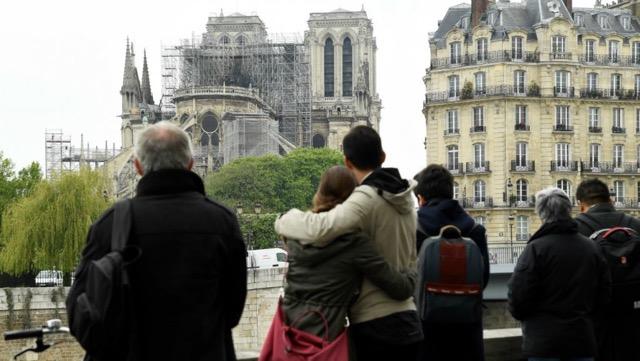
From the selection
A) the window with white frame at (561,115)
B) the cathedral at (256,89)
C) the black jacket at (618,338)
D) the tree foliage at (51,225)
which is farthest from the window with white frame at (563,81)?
the black jacket at (618,338)

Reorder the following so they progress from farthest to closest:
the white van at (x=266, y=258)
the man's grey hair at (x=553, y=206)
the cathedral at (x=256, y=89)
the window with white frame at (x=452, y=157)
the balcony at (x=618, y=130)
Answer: the cathedral at (x=256, y=89) → the balcony at (x=618, y=130) → the window with white frame at (x=452, y=157) → the white van at (x=266, y=258) → the man's grey hair at (x=553, y=206)

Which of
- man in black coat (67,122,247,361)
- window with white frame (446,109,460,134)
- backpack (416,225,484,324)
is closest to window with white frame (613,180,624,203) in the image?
window with white frame (446,109,460,134)

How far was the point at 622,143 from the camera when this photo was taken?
53.0m

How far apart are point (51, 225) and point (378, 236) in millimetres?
36484

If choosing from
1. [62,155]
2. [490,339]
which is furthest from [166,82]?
[490,339]

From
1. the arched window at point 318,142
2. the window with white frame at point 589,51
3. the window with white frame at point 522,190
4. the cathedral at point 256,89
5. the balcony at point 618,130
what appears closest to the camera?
the window with white frame at point 522,190

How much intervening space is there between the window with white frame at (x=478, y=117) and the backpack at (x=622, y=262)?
44.5m

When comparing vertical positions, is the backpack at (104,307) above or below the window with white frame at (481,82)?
below

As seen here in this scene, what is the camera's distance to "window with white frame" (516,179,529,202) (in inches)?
2037

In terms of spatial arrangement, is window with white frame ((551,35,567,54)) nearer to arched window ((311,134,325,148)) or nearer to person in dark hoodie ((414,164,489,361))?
Result: person in dark hoodie ((414,164,489,361))

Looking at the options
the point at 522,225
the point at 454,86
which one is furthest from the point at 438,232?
the point at 454,86

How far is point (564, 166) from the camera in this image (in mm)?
52438

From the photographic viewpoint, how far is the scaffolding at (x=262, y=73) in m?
106

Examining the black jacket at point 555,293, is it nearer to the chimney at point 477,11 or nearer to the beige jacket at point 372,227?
the beige jacket at point 372,227
